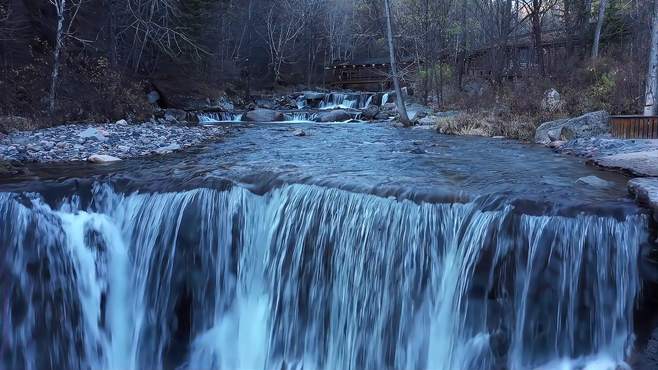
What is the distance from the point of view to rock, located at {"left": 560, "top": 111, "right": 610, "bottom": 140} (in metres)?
11.9

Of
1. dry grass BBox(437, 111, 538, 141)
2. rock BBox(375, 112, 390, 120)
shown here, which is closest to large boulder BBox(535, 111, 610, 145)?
dry grass BBox(437, 111, 538, 141)

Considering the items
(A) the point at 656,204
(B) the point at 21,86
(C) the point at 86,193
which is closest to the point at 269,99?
(B) the point at 21,86

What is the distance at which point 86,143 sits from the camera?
1112 cm

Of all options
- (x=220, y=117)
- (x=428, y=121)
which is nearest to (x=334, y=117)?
(x=428, y=121)

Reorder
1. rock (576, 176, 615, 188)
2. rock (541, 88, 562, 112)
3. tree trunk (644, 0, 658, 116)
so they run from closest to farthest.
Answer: rock (576, 176, 615, 188), tree trunk (644, 0, 658, 116), rock (541, 88, 562, 112)

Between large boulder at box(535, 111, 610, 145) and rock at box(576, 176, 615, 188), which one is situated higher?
large boulder at box(535, 111, 610, 145)

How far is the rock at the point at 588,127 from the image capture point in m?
11.9

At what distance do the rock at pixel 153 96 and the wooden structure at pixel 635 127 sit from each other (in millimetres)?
19173

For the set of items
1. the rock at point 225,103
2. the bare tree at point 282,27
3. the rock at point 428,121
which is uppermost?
the bare tree at point 282,27

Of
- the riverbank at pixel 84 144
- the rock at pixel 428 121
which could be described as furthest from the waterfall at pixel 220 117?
the rock at pixel 428 121

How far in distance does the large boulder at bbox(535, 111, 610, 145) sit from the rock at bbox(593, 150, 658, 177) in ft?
12.3

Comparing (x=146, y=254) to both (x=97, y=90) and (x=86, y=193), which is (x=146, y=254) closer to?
(x=86, y=193)

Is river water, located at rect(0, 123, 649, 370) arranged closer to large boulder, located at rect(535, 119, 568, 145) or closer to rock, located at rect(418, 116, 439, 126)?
large boulder, located at rect(535, 119, 568, 145)

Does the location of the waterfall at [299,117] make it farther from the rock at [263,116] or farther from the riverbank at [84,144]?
the riverbank at [84,144]
